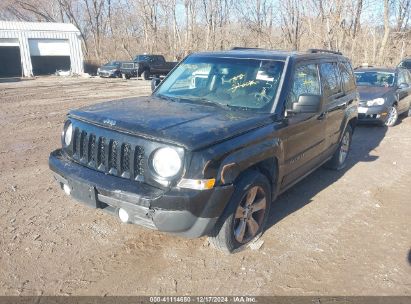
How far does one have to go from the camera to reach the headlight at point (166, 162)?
2.93m

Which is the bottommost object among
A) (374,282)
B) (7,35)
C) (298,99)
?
(374,282)

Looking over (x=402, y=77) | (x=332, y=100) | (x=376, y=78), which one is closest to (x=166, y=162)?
(x=332, y=100)

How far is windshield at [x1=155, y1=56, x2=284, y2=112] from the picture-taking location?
A: 3892 mm

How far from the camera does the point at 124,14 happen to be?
147 ft

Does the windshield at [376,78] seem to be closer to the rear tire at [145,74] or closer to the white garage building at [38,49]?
the rear tire at [145,74]

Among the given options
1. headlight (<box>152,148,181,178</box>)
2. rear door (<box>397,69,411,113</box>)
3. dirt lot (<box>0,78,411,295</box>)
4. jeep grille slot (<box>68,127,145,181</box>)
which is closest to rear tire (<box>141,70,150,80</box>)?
rear door (<box>397,69,411,113</box>)

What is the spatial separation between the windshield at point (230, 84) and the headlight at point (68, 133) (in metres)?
1.19

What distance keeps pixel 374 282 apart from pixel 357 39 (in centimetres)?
2588

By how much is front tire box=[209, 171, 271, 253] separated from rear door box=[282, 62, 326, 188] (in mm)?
518

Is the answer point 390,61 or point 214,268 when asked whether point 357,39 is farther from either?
point 214,268

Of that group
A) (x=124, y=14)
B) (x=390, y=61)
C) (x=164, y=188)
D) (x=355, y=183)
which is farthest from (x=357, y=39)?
(x=124, y=14)

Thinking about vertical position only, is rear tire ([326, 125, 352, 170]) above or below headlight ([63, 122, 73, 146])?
below

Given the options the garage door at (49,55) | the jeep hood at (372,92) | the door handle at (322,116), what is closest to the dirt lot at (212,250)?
the door handle at (322,116)

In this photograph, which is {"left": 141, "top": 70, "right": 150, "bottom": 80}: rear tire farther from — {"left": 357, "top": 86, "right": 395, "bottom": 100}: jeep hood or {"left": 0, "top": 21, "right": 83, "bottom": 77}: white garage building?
{"left": 357, "top": 86, "right": 395, "bottom": 100}: jeep hood
